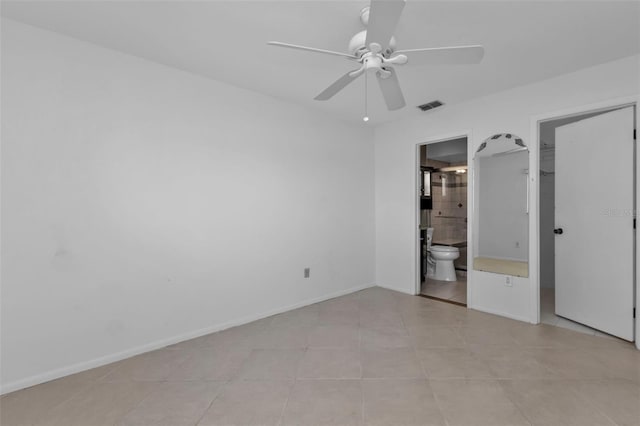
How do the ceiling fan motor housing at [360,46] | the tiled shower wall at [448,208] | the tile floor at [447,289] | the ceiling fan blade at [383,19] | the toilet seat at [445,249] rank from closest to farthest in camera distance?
the ceiling fan blade at [383,19]
the ceiling fan motor housing at [360,46]
the tile floor at [447,289]
the toilet seat at [445,249]
the tiled shower wall at [448,208]

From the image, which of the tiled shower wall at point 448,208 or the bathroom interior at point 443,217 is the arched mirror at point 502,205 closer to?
the bathroom interior at point 443,217

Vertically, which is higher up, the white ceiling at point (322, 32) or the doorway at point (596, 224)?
the white ceiling at point (322, 32)

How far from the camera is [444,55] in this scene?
1.78m

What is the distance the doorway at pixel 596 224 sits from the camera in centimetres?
267

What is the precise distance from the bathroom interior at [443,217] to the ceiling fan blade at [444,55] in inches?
117

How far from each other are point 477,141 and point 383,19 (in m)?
2.51

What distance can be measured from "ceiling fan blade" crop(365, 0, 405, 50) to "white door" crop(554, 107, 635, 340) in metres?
2.51

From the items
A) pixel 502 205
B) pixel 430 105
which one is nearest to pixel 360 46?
pixel 430 105

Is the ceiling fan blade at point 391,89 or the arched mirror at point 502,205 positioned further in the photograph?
the arched mirror at point 502,205

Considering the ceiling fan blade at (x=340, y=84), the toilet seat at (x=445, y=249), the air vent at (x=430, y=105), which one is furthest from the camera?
the toilet seat at (x=445, y=249)

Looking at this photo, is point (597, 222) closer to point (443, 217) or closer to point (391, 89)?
point (391, 89)

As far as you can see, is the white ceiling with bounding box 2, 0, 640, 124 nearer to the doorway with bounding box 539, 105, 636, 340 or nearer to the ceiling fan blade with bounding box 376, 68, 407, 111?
the ceiling fan blade with bounding box 376, 68, 407, 111

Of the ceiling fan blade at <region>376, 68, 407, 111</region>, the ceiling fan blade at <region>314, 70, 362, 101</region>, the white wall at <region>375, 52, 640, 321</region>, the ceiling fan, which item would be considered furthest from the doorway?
the ceiling fan blade at <region>314, 70, 362, 101</region>

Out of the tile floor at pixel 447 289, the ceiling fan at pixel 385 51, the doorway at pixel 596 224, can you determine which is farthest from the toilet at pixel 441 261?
→ the ceiling fan at pixel 385 51
